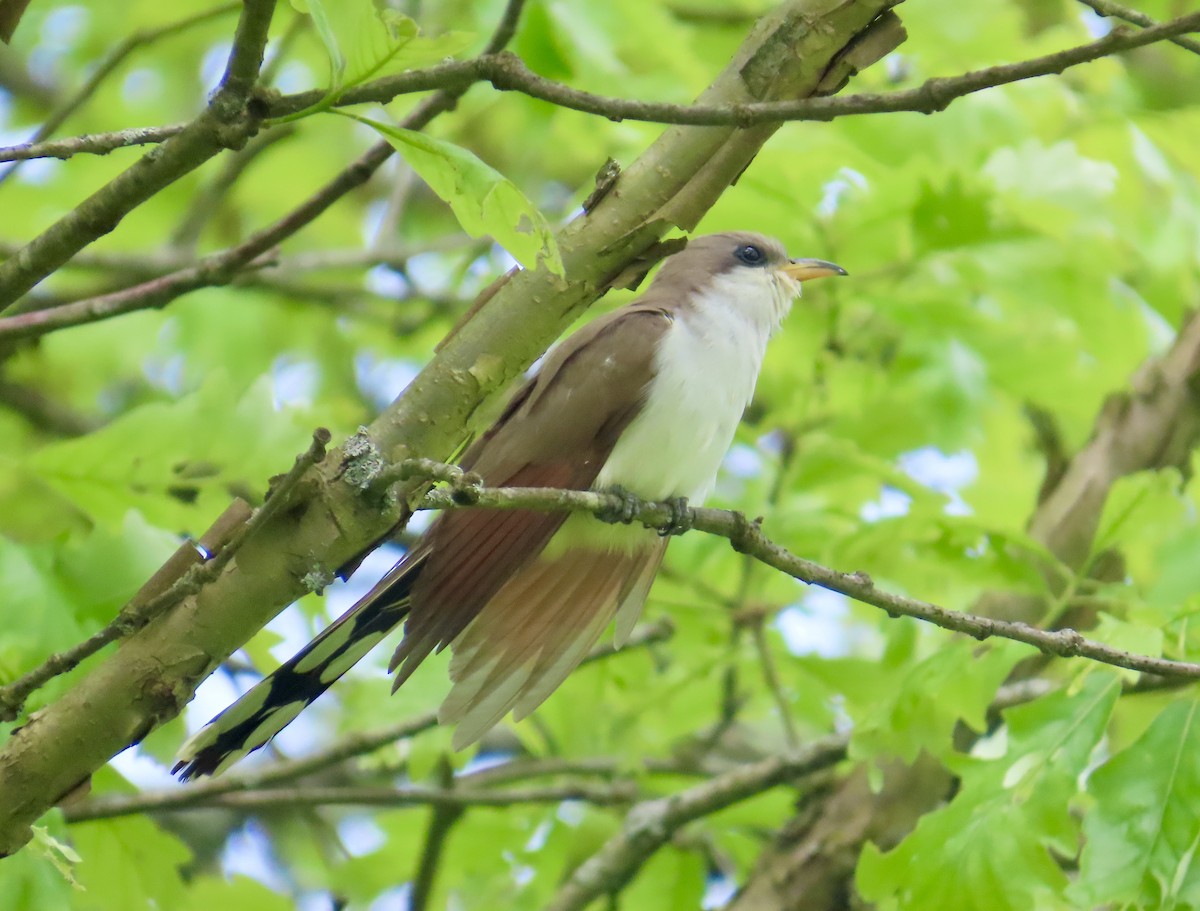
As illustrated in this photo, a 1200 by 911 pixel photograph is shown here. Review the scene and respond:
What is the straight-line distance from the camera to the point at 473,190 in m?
2.05

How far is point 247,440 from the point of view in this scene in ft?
11.9

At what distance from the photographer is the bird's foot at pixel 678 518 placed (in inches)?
133

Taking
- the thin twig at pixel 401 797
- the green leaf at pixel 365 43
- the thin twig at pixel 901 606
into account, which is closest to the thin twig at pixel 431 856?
the thin twig at pixel 401 797

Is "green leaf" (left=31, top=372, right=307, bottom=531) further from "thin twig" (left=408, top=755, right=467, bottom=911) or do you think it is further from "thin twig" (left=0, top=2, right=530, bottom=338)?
"thin twig" (left=408, top=755, right=467, bottom=911)

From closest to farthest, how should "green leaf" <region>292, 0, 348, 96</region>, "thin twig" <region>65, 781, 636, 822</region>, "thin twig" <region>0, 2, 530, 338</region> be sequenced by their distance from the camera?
"green leaf" <region>292, 0, 348, 96</region>
"thin twig" <region>0, 2, 530, 338</region>
"thin twig" <region>65, 781, 636, 822</region>

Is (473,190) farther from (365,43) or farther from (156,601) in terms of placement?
(156,601)

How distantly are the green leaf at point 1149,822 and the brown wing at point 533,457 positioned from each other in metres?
1.45

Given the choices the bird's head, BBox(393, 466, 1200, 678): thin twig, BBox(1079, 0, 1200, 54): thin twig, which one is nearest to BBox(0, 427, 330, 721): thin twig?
BBox(393, 466, 1200, 678): thin twig

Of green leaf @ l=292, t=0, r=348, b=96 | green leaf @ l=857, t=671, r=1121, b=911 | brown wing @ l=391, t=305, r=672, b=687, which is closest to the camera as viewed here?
green leaf @ l=292, t=0, r=348, b=96

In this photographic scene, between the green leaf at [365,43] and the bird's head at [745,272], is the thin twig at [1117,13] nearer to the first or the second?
the green leaf at [365,43]

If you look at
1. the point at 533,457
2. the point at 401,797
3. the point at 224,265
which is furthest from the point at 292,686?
the point at 401,797

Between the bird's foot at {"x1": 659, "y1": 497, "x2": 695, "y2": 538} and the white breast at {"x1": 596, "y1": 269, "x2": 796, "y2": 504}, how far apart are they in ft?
0.35

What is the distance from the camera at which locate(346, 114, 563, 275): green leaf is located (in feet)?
6.68

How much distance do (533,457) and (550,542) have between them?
0.30 metres
